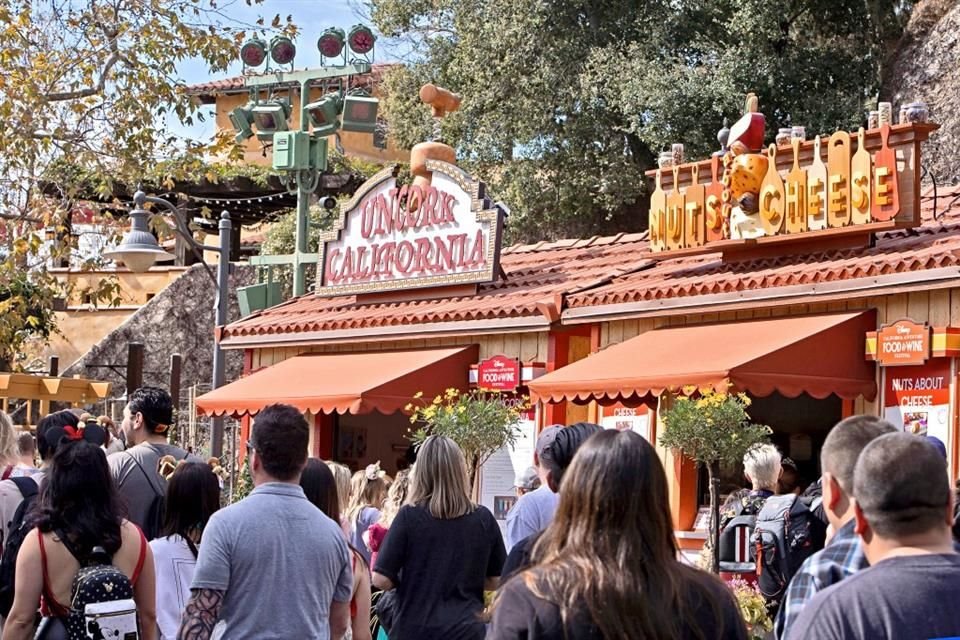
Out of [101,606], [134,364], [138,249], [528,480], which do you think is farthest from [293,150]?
[101,606]

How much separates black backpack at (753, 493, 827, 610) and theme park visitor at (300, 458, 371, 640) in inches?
107

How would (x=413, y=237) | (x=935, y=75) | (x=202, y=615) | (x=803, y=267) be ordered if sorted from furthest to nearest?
(x=935, y=75), (x=413, y=237), (x=803, y=267), (x=202, y=615)

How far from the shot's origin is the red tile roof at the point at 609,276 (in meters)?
12.6

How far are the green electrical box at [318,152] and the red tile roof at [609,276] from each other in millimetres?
1804

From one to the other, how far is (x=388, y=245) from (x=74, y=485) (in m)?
13.3

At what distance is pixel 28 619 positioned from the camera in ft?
17.6

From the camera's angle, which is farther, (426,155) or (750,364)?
(426,155)

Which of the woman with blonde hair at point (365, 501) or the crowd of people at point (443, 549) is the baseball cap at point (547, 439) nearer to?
the crowd of people at point (443, 549)

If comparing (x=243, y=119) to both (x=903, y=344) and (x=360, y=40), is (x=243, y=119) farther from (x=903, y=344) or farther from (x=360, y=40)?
(x=903, y=344)

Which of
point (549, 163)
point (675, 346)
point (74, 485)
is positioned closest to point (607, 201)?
point (549, 163)

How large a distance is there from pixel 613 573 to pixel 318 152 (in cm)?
1656

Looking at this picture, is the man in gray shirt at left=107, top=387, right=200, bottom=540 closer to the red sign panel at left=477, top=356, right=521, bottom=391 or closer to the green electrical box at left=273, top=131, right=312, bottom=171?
the red sign panel at left=477, top=356, right=521, bottom=391

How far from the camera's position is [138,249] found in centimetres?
1612

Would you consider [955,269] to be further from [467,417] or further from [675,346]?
[467,417]
